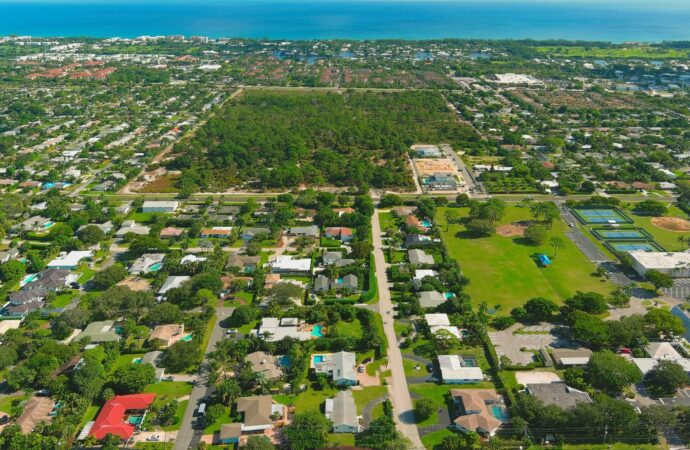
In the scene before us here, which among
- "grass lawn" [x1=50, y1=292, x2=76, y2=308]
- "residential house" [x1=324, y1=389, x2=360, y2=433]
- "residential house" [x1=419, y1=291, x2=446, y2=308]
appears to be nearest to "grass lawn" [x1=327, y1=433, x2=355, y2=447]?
"residential house" [x1=324, y1=389, x2=360, y2=433]

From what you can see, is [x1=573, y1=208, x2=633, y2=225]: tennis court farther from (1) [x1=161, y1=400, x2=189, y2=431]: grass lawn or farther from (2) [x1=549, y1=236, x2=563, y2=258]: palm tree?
(1) [x1=161, y1=400, x2=189, y2=431]: grass lawn

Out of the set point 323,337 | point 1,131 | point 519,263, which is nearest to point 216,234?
point 323,337

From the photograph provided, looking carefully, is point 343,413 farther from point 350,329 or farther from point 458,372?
point 350,329

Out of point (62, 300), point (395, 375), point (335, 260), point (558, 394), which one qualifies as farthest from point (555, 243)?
point (62, 300)

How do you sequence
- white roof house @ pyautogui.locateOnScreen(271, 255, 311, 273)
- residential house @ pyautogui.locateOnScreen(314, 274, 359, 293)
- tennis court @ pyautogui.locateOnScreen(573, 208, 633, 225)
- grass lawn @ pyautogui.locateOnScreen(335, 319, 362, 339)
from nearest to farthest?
1. grass lawn @ pyautogui.locateOnScreen(335, 319, 362, 339)
2. residential house @ pyautogui.locateOnScreen(314, 274, 359, 293)
3. white roof house @ pyautogui.locateOnScreen(271, 255, 311, 273)
4. tennis court @ pyautogui.locateOnScreen(573, 208, 633, 225)

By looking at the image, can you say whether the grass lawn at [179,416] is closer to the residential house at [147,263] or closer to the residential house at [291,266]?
the residential house at [291,266]

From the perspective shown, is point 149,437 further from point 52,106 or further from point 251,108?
point 52,106

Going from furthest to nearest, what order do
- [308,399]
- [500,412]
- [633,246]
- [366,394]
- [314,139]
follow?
[314,139]
[633,246]
[366,394]
[308,399]
[500,412]
